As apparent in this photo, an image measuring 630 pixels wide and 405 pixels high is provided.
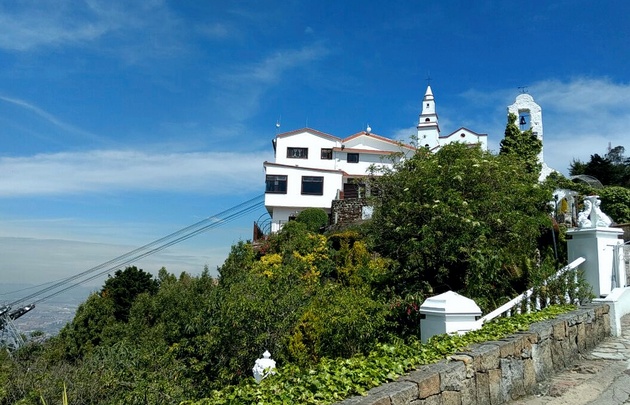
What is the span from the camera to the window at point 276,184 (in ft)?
108

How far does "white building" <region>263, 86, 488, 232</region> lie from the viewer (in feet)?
108

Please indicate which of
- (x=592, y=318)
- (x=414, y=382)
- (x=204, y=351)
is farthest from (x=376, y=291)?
(x=414, y=382)

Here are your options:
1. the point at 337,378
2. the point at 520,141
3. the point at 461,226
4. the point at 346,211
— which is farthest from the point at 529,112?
the point at 337,378

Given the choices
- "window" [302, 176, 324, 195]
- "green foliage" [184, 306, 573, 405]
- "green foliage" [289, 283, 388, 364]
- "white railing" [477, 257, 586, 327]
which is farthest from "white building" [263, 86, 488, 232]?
"green foliage" [184, 306, 573, 405]

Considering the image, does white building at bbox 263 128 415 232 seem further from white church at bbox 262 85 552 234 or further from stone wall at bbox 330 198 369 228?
stone wall at bbox 330 198 369 228

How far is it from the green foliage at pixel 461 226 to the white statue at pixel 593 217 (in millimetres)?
1557

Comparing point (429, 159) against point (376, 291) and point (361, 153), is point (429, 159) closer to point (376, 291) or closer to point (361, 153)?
point (376, 291)

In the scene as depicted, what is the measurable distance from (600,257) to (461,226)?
95.7 inches

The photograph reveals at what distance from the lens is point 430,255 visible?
9.39 m

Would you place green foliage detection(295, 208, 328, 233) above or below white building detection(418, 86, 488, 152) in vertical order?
below

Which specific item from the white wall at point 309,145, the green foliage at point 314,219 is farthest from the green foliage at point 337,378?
the white wall at point 309,145

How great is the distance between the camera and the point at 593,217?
24.1 feet

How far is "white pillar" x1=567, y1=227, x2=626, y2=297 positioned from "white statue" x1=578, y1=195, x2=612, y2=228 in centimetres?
11

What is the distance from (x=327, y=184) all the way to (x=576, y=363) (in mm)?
27657
